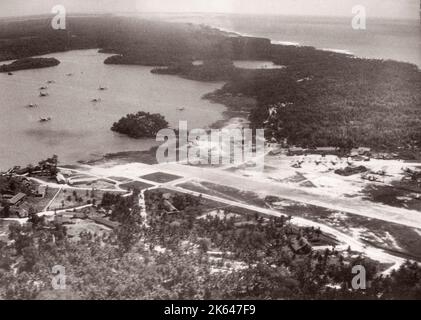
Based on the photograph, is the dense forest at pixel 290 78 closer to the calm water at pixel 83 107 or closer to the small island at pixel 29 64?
the small island at pixel 29 64

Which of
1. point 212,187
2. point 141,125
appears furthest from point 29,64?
point 212,187

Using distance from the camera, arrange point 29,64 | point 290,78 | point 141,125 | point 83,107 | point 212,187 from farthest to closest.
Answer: point 29,64, point 290,78, point 83,107, point 141,125, point 212,187

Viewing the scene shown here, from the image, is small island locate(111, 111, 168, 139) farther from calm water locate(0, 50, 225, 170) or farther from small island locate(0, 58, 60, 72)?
small island locate(0, 58, 60, 72)

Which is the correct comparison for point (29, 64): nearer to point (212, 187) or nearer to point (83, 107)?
point (83, 107)

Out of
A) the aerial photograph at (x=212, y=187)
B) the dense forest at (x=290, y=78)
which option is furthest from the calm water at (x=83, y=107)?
the dense forest at (x=290, y=78)

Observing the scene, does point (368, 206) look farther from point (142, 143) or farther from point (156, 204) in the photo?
point (142, 143)

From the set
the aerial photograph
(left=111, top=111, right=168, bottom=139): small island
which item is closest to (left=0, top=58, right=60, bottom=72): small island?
the aerial photograph

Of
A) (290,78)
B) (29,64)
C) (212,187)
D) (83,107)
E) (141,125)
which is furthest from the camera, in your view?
(29,64)
